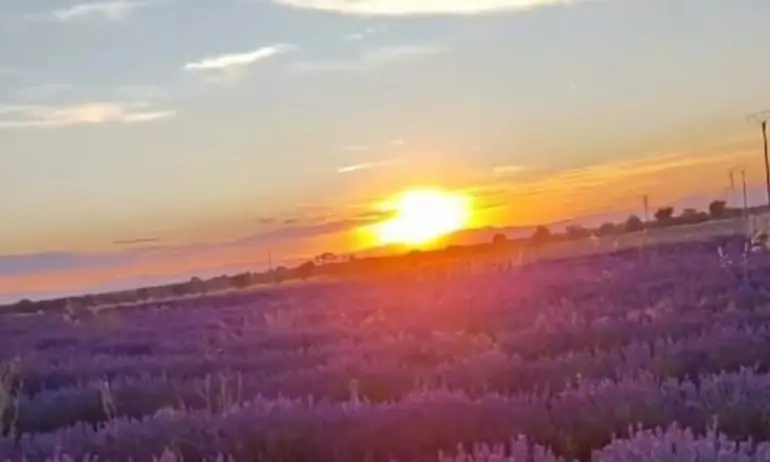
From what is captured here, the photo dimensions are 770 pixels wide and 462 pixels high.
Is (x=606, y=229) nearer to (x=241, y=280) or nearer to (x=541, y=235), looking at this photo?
(x=541, y=235)

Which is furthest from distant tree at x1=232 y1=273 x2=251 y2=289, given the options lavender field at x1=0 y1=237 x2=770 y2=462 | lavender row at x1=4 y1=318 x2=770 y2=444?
lavender row at x1=4 y1=318 x2=770 y2=444

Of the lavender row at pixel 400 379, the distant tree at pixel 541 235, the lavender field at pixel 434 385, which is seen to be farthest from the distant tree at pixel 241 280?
the lavender row at pixel 400 379

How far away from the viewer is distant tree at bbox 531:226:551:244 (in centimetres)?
8294

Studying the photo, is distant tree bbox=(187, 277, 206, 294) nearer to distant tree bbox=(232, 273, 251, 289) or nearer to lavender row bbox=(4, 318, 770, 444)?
distant tree bbox=(232, 273, 251, 289)

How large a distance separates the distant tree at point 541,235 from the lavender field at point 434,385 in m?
64.8

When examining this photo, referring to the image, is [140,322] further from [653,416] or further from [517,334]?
[653,416]

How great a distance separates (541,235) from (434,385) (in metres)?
76.2

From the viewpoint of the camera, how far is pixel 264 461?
605 cm

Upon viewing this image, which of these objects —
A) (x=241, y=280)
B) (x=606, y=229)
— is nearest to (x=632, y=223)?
(x=606, y=229)

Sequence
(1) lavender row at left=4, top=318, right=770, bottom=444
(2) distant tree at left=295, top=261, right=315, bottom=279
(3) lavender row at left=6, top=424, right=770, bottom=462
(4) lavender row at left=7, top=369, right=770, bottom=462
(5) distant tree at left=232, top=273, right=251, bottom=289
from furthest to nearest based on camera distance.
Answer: (2) distant tree at left=295, top=261, right=315, bottom=279
(5) distant tree at left=232, top=273, right=251, bottom=289
(1) lavender row at left=4, top=318, right=770, bottom=444
(4) lavender row at left=7, top=369, right=770, bottom=462
(3) lavender row at left=6, top=424, right=770, bottom=462

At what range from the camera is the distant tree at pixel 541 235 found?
82.9 m

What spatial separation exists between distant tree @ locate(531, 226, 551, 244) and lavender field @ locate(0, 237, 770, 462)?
64843 millimetres

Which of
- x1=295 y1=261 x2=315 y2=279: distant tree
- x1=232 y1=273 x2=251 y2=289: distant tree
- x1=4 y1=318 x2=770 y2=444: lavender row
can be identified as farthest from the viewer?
x1=295 y1=261 x2=315 y2=279: distant tree

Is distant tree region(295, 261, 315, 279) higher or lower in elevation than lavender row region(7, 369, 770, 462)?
higher
